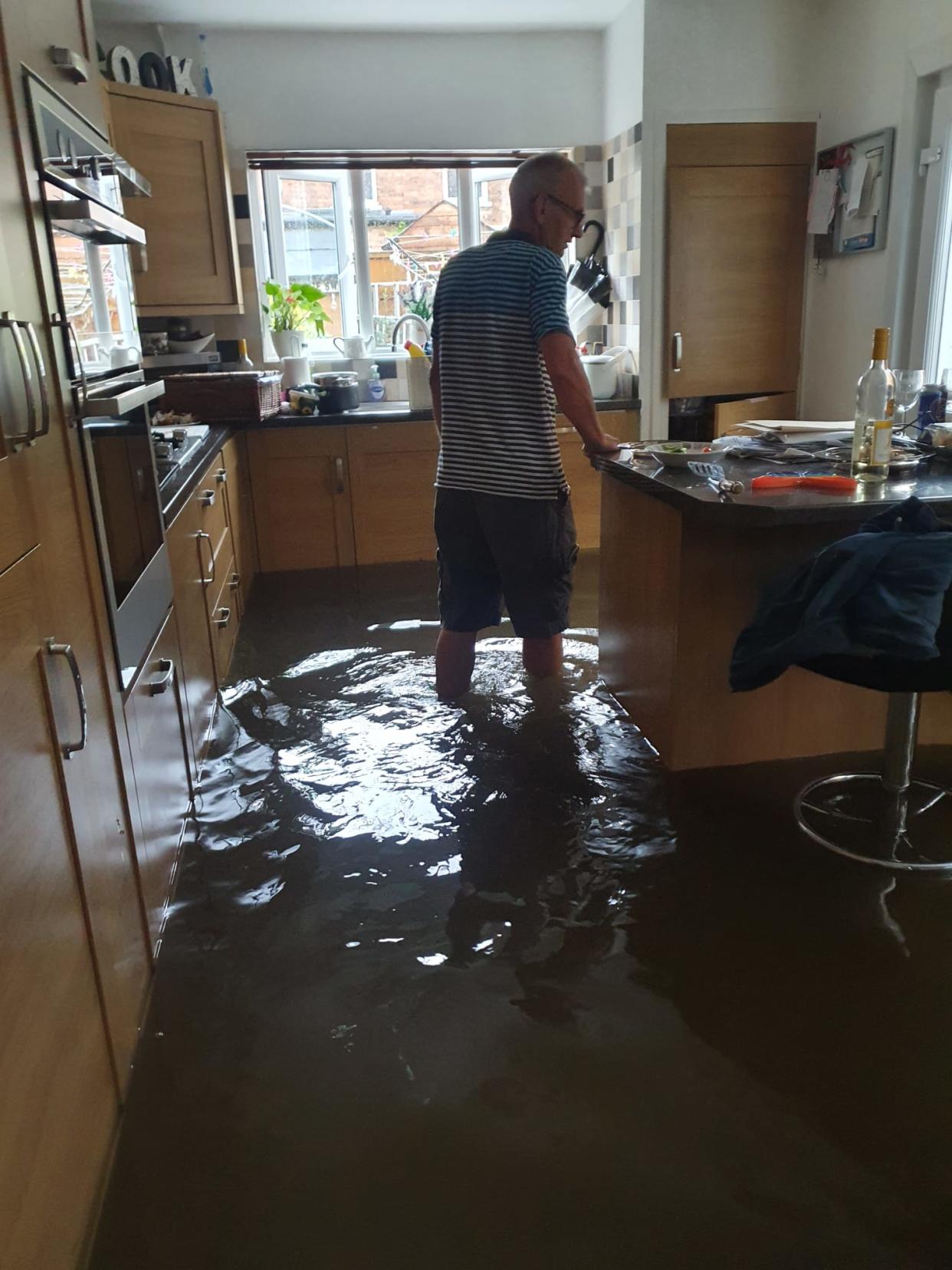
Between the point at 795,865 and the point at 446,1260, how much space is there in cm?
114

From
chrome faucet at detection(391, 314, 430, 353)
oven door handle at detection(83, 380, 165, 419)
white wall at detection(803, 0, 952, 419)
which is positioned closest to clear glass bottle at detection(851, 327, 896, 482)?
oven door handle at detection(83, 380, 165, 419)

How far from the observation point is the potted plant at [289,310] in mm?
4602

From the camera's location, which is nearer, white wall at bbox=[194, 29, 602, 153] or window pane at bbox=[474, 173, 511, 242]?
white wall at bbox=[194, 29, 602, 153]

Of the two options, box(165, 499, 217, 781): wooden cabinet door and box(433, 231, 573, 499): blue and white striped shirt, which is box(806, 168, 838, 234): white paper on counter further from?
box(165, 499, 217, 781): wooden cabinet door

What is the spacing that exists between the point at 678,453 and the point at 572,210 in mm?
662

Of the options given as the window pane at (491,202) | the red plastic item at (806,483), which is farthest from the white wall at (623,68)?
the red plastic item at (806,483)

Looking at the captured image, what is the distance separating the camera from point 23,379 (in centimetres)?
120

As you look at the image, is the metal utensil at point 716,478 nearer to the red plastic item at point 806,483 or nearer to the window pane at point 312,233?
the red plastic item at point 806,483

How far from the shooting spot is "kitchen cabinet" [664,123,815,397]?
4098mm

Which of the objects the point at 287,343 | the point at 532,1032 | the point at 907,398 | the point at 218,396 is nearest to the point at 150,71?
the point at 287,343

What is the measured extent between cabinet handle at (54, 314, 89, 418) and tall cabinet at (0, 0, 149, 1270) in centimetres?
3

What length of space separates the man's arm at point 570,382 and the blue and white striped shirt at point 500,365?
28 mm

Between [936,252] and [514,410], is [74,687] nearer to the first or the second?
[514,410]

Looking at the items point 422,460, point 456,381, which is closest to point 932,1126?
point 456,381
